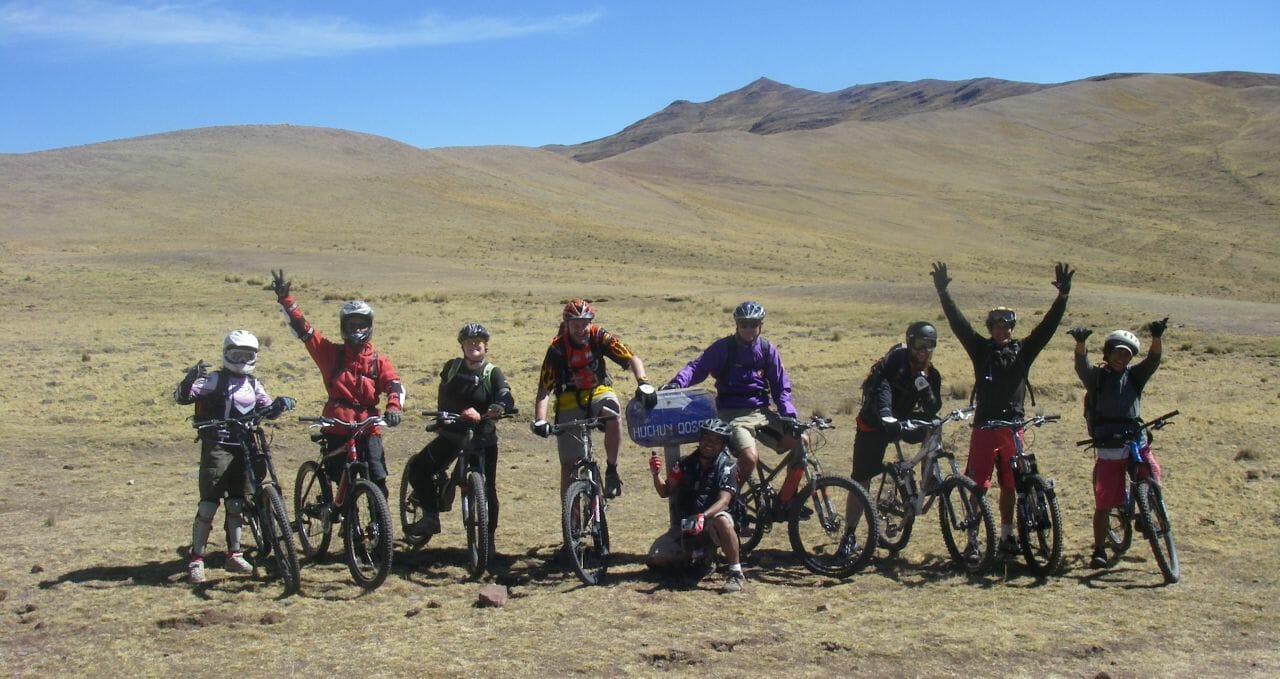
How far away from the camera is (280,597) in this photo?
6641 mm

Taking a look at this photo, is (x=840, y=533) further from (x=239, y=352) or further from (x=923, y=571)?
(x=239, y=352)

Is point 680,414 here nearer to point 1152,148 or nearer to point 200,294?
point 200,294

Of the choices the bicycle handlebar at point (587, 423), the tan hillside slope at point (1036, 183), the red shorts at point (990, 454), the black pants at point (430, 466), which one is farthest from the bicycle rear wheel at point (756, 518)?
the tan hillside slope at point (1036, 183)

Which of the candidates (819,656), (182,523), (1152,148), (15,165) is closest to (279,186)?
(15,165)

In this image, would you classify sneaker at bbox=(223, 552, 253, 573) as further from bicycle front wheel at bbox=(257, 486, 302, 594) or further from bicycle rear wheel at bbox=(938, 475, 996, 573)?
bicycle rear wheel at bbox=(938, 475, 996, 573)

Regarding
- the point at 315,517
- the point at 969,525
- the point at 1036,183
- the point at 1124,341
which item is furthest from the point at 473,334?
the point at 1036,183

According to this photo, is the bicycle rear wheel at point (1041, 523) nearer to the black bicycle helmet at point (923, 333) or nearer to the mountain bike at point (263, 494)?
the black bicycle helmet at point (923, 333)

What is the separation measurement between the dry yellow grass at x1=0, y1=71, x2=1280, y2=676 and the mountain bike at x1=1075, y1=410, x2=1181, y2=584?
0.16 m

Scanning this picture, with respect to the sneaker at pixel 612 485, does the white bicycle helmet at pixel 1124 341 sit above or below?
above

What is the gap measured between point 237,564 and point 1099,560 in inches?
223

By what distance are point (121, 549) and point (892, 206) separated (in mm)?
78415

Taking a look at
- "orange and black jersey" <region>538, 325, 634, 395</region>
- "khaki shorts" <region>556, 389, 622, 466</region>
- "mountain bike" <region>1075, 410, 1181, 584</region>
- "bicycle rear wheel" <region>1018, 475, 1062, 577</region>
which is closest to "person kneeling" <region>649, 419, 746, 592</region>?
"khaki shorts" <region>556, 389, 622, 466</region>

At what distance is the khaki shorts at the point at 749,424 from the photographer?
7152 millimetres

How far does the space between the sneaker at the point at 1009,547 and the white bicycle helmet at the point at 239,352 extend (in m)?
5.03
